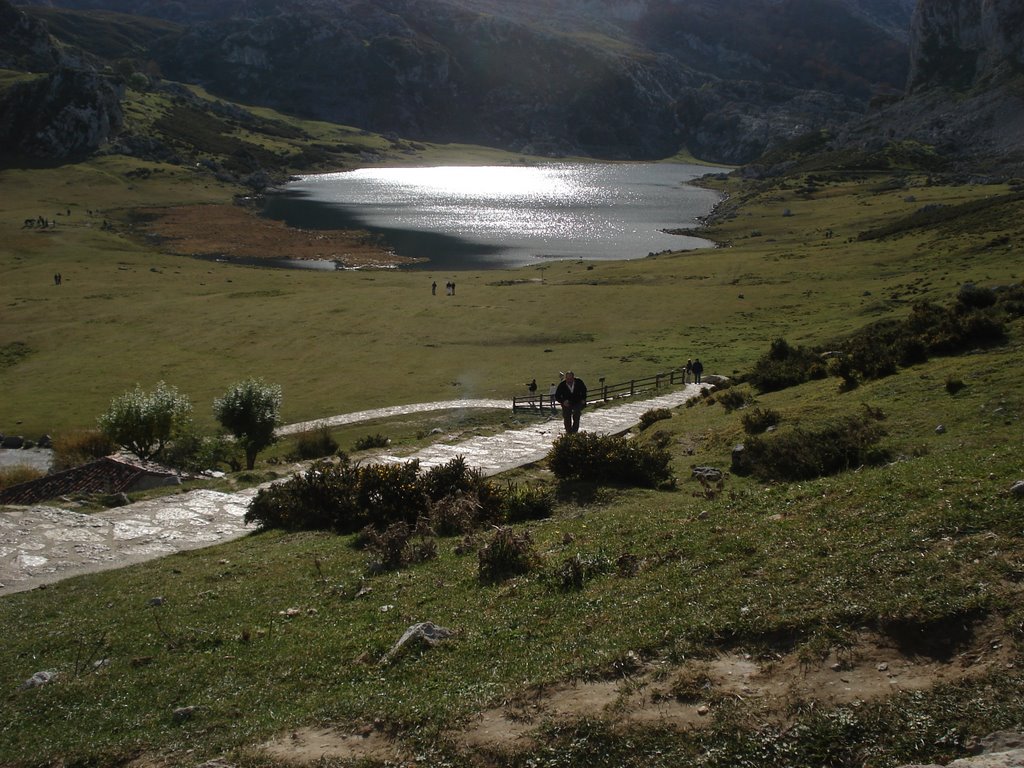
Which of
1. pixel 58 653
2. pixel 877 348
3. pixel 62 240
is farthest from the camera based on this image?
pixel 62 240

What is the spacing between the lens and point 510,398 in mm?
43000

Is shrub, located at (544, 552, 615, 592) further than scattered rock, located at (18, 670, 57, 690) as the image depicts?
Yes

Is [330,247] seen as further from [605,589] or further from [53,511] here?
[605,589]

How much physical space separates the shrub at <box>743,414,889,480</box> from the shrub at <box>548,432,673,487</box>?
86.3 inches

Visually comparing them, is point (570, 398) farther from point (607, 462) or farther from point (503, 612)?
point (503, 612)

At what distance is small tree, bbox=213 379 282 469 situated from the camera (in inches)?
1371

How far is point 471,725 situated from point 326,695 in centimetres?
236

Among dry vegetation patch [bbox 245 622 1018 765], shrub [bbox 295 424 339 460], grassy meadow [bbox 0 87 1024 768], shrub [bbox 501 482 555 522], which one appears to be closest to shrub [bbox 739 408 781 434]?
grassy meadow [bbox 0 87 1024 768]

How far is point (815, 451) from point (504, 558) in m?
8.27

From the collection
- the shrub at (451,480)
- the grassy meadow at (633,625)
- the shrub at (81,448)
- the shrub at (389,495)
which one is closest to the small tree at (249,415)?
the shrub at (81,448)

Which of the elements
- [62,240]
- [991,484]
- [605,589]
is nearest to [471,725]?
[605,589]

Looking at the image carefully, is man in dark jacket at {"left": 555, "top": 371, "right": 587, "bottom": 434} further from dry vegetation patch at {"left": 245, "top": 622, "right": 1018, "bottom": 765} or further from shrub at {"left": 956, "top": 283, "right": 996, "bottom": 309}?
dry vegetation patch at {"left": 245, "top": 622, "right": 1018, "bottom": 765}

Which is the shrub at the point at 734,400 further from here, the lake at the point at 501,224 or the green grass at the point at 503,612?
the lake at the point at 501,224

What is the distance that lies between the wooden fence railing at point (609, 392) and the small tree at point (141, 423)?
15.7m
